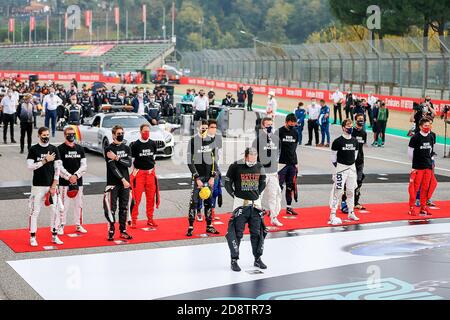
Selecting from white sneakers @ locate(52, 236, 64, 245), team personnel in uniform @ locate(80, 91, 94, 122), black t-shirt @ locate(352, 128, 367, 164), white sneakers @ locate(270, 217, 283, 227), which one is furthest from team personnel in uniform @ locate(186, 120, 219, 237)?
team personnel in uniform @ locate(80, 91, 94, 122)

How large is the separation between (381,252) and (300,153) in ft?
46.3

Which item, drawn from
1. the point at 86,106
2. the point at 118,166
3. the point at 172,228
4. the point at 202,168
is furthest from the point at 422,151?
the point at 86,106

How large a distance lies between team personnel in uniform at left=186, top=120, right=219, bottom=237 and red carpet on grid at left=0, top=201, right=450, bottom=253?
40 centimetres

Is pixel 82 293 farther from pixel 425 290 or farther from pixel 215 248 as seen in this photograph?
pixel 425 290

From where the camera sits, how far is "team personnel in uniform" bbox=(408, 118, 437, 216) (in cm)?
1493

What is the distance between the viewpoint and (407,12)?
192 feet

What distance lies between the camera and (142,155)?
526 inches

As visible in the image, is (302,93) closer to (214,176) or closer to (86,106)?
(86,106)

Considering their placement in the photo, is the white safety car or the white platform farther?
the white safety car

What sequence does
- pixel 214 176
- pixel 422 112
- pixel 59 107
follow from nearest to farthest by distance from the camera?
pixel 214 176
pixel 422 112
pixel 59 107

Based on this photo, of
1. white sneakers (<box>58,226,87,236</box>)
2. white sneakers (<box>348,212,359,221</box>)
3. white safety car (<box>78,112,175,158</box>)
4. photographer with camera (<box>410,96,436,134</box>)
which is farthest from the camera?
photographer with camera (<box>410,96,436,134</box>)

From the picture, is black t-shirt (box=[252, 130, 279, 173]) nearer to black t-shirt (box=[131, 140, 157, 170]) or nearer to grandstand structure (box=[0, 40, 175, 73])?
black t-shirt (box=[131, 140, 157, 170])

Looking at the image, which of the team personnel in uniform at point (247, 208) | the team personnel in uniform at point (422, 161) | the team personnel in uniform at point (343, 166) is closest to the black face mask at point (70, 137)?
the team personnel in uniform at point (247, 208)

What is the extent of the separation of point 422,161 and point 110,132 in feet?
36.1
